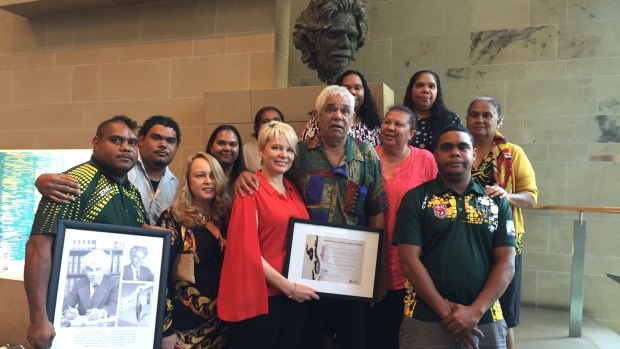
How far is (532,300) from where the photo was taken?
4.57 m

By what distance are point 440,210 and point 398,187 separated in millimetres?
363

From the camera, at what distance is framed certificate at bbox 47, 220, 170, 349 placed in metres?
1.90

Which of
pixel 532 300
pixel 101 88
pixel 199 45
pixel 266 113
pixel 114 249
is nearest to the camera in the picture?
pixel 114 249

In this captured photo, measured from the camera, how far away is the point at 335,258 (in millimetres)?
2223

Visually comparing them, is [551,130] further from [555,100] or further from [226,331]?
[226,331]

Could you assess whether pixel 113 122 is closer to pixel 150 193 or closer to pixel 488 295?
pixel 150 193

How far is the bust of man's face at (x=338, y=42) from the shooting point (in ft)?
11.5

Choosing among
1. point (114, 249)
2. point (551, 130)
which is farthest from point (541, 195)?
point (114, 249)

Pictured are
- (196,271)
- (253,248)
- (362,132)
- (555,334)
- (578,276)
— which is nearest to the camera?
(253,248)

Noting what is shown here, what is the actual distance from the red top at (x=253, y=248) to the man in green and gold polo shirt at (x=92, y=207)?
49cm

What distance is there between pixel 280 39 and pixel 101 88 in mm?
2180

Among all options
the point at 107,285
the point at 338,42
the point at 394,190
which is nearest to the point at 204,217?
the point at 107,285

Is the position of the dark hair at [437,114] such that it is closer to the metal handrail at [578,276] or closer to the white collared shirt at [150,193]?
the metal handrail at [578,276]

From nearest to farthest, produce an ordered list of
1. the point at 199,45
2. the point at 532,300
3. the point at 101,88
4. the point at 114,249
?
the point at 114,249 < the point at 532,300 < the point at 199,45 < the point at 101,88
